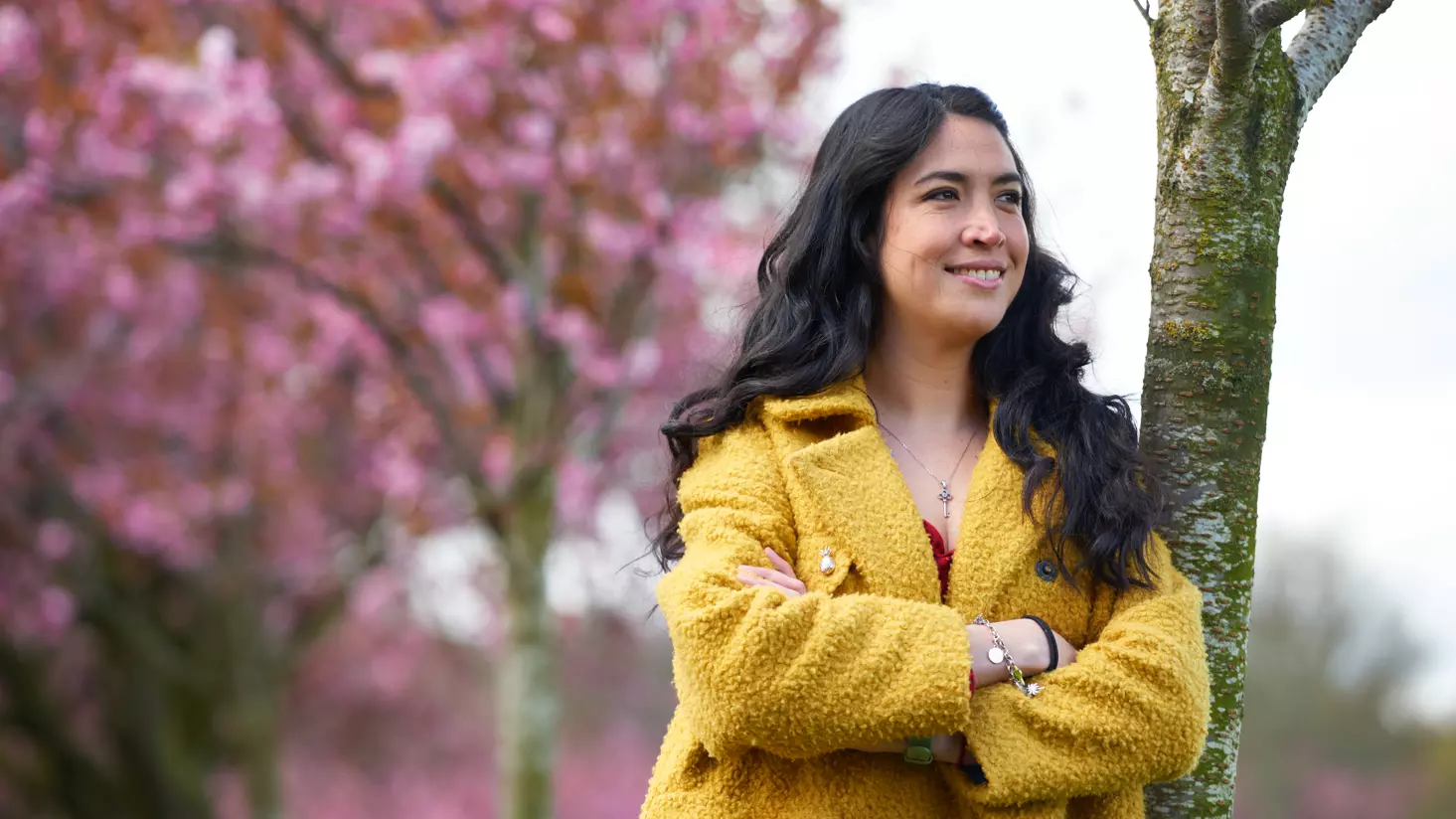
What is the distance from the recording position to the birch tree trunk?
1.95 metres

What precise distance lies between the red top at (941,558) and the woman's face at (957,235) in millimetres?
264

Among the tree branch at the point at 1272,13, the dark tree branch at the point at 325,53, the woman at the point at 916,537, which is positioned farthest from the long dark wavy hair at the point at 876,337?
the dark tree branch at the point at 325,53

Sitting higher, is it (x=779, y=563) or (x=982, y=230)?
(x=982, y=230)

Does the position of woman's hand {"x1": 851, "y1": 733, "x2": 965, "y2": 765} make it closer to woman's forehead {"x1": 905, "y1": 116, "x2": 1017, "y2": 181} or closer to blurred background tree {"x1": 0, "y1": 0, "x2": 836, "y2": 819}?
woman's forehead {"x1": 905, "y1": 116, "x2": 1017, "y2": 181}

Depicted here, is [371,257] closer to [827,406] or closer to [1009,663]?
[827,406]

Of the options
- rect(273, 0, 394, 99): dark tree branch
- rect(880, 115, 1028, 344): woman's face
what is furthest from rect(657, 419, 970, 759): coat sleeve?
rect(273, 0, 394, 99): dark tree branch

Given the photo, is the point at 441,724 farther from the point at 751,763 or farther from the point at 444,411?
the point at 751,763

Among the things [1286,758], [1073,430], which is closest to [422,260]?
[1073,430]

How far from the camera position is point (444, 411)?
19.0 ft

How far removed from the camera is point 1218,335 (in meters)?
1.96

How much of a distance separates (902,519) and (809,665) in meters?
0.28

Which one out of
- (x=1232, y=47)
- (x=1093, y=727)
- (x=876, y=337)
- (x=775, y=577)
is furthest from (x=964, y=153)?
(x=1093, y=727)

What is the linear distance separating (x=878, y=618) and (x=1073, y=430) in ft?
1.46

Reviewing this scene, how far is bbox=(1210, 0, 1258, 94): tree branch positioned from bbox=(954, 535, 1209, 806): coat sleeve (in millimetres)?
793
